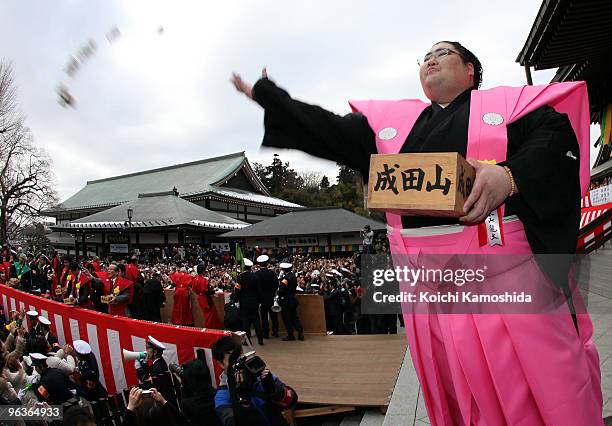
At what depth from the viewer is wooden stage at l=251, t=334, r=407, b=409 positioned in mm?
4059

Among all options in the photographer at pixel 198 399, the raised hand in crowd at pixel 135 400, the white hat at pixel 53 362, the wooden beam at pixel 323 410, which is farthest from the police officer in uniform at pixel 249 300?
the raised hand in crowd at pixel 135 400

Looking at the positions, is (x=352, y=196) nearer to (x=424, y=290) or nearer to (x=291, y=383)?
(x=291, y=383)

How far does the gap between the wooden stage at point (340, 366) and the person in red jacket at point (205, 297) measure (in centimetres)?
181

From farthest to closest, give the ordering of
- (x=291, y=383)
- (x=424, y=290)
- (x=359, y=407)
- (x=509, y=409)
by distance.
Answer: (x=291, y=383) < (x=359, y=407) < (x=424, y=290) < (x=509, y=409)

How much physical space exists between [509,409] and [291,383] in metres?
3.72

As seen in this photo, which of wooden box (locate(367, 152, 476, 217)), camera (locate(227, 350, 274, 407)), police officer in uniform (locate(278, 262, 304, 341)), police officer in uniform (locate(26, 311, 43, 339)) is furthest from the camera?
police officer in uniform (locate(278, 262, 304, 341))

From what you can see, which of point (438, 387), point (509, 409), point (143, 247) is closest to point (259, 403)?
point (438, 387)

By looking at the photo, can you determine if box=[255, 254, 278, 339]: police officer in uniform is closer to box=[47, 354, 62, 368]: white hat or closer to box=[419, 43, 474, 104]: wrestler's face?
box=[47, 354, 62, 368]: white hat

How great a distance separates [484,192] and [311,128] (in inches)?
30.0

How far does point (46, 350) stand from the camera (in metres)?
4.84

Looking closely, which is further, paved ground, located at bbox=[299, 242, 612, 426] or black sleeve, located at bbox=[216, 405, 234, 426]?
paved ground, located at bbox=[299, 242, 612, 426]

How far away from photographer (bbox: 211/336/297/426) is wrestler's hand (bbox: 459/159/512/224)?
→ 6.86 feet

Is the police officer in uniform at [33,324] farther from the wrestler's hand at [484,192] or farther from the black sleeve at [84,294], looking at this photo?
the wrestler's hand at [484,192]

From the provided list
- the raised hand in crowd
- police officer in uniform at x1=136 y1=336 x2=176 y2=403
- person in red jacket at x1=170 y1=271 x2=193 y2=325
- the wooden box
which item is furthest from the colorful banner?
the wooden box
